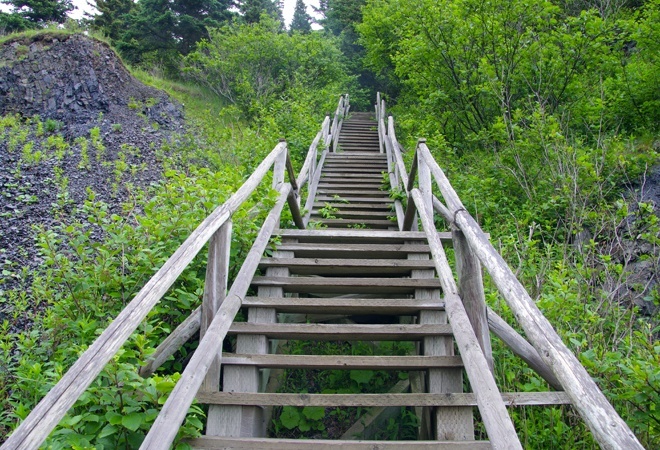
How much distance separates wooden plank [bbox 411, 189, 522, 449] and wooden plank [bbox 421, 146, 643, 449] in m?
0.30

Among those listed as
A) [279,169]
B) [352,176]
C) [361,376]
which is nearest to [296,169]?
[352,176]

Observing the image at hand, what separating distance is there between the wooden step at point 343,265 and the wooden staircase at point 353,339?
0.01 metres

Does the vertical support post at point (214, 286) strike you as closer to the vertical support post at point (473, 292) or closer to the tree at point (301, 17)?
the vertical support post at point (473, 292)

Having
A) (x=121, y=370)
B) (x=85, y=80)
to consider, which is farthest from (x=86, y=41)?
(x=121, y=370)

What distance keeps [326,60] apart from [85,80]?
335 inches

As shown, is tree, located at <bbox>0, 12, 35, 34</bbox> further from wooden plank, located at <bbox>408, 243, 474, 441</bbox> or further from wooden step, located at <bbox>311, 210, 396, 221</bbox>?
wooden plank, located at <bbox>408, 243, 474, 441</bbox>

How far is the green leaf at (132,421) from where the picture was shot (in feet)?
5.97

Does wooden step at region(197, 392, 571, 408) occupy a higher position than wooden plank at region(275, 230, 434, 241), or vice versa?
wooden plank at region(275, 230, 434, 241)

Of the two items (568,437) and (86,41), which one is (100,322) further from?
(86,41)

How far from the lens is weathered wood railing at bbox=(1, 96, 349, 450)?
47.2 inches

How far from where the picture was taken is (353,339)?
9.14ft

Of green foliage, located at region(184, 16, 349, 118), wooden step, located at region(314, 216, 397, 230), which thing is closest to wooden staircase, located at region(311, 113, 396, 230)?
wooden step, located at region(314, 216, 397, 230)

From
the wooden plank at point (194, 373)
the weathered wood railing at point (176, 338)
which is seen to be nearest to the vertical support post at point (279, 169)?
the weathered wood railing at point (176, 338)

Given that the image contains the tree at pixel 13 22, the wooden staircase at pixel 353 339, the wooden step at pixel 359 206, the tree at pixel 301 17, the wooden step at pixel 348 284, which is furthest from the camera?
the tree at pixel 301 17
